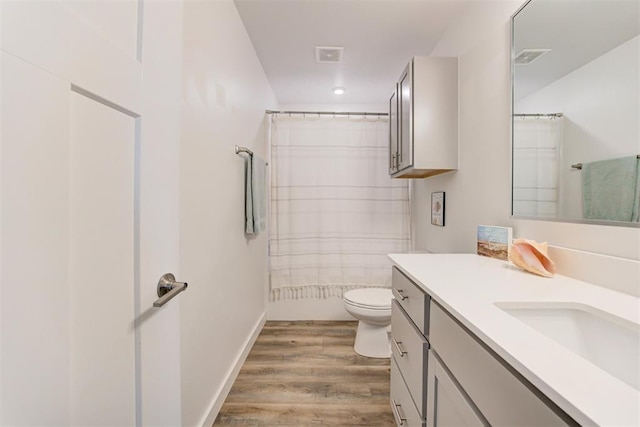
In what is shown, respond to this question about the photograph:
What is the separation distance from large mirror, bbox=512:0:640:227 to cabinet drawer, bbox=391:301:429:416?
708 mm

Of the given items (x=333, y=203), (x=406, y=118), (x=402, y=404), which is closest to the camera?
(x=402, y=404)

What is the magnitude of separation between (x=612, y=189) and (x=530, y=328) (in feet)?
2.02

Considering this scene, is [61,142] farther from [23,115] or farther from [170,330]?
[170,330]

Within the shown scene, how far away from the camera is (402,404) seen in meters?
1.30

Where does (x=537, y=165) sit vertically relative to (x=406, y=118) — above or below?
below

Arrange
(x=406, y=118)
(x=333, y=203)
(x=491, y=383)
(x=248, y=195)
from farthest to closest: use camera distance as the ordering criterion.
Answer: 1. (x=333, y=203)
2. (x=248, y=195)
3. (x=406, y=118)
4. (x=491, y=383)

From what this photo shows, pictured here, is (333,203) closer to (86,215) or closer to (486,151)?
(486,151)

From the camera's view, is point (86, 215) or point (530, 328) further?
point (530, 328)

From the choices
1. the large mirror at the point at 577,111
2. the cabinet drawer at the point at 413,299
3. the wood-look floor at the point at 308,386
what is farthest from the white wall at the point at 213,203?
the large mirror at the point at 577,111

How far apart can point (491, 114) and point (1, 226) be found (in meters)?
1.78

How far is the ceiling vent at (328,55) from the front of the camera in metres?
2.26

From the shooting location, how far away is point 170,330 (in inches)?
28.9

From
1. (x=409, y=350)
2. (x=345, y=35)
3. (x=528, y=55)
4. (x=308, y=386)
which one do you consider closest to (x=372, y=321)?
(x=308, y=386)

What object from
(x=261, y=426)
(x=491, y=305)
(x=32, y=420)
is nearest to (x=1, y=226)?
(x=32, y=420)
